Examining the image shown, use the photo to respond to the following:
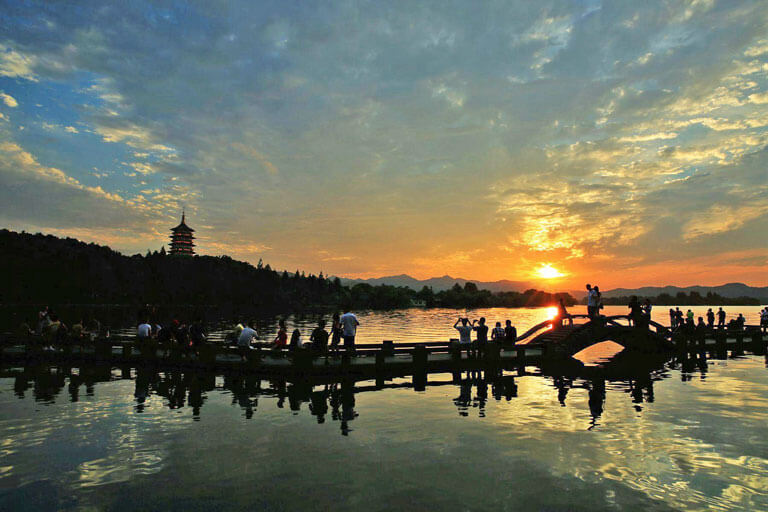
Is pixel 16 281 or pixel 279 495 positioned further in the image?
pixel 16 281

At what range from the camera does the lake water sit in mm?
8102

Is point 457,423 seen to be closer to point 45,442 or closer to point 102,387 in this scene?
point 45,442

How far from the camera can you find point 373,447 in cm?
1077

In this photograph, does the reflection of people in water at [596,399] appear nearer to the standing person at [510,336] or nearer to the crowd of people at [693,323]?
the standing person at [510,336]

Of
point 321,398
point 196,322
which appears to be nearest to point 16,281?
point 196,322

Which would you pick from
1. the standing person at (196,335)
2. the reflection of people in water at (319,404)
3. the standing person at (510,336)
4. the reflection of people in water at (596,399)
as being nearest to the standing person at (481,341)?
the standing person at (510,336)

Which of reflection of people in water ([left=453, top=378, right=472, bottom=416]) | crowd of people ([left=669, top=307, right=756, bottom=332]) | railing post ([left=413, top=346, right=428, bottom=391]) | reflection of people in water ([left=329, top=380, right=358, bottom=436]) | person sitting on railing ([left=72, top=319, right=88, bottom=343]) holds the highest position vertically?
crowd of people ([left=669, top=307, right=756, bottom=332])

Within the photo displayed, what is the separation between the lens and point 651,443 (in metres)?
11.3

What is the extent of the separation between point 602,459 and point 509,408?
5041 millimetres

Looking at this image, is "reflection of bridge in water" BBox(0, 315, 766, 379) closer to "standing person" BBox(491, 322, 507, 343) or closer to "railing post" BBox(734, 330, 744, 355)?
"standing person" BBox(491, 322, 507, 343)

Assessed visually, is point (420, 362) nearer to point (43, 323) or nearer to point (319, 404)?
point (319, 404)

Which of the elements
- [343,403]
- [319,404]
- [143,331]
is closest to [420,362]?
[343,403]

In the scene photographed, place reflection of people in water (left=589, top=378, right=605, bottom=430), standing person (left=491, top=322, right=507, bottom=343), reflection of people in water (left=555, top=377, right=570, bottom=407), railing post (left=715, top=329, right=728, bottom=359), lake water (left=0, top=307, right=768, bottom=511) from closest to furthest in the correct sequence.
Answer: lake water (left=0, top=307, right=768, bottom=511) → reflection of people in water (left=589, top=378, right=605, bottom=430) → reflection of people in water (left=555, top=377, right=570, bottom=407) → standing person (left=491, top=322, right=507, bottom=343) → railing post (left=715, top=329, right=728, bottom=359)

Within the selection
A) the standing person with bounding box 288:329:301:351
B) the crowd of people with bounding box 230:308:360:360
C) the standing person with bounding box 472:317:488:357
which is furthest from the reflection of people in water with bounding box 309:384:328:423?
the standing person with bounding box 472:317:488:357
